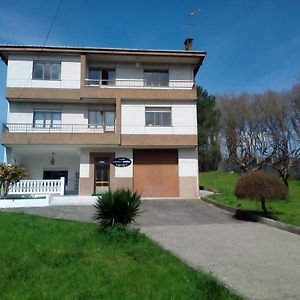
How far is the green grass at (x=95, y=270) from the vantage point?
5.43 meters

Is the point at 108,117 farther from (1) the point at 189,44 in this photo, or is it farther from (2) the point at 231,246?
(2) the point at 231,246

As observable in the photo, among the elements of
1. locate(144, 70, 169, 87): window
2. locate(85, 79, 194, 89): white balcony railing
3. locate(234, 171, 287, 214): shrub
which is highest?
locate(144, 70, 169, 87): window

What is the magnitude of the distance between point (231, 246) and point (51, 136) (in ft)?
58.0

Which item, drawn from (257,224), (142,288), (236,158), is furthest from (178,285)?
(236,158)

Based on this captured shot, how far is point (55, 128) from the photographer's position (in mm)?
25891

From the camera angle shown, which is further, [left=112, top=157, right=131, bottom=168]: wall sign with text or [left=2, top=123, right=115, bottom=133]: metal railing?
[left=112, top=157, right=131, bottom=168]: wall sign with text

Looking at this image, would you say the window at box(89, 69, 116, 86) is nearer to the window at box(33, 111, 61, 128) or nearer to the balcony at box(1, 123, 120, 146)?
the window at box(33, 111, 61, 128)

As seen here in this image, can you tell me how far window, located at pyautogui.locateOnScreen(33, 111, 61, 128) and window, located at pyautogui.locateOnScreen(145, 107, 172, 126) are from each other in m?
6.57

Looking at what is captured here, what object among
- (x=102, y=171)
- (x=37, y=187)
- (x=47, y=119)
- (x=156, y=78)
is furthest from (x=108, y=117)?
(x=37, y=187)

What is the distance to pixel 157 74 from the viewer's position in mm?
28250

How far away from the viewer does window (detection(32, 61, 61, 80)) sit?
2619cm

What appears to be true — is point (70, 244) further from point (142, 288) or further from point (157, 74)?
point (157, 74)

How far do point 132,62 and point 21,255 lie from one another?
22083 millimetres


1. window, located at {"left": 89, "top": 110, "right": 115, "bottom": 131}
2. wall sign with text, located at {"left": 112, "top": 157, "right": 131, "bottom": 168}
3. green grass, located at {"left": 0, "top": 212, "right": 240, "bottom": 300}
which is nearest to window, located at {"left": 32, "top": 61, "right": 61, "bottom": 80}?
window, located at {"left": 89, "top": 110, "right": 115, "bottom": 131}
